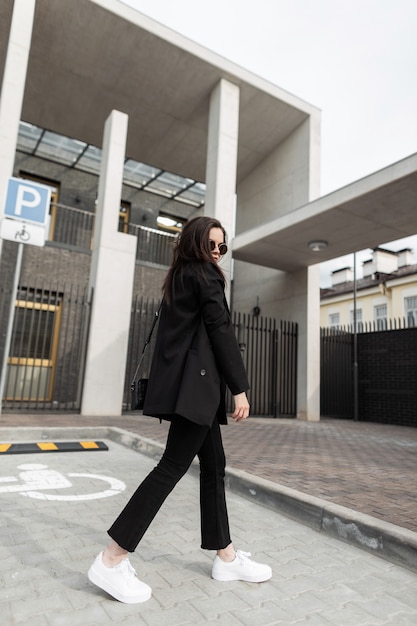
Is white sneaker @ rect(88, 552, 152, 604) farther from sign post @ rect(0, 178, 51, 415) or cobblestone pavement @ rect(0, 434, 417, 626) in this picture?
sign post @ rect(0, 178, 51, 415)

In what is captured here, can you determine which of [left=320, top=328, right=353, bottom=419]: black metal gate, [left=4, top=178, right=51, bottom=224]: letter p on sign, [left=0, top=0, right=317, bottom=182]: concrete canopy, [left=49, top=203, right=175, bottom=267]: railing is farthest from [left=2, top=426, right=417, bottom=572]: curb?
[left=49, top=203, right=175, bottom=267]: railing

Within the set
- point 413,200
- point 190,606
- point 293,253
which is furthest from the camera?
point 293,253

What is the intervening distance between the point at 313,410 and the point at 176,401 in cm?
1125

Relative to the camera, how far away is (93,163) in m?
16.2

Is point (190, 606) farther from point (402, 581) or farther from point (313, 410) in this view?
point (313, 410)

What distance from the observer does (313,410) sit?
41.2ft

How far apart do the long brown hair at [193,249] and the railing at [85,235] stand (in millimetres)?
12114

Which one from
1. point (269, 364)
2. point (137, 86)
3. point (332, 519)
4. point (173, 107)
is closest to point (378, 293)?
point (269, 364)

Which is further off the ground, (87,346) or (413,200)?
(413,200)

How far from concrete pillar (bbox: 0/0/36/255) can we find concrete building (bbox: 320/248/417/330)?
68.7 ft

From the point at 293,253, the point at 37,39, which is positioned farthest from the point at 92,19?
the point at 293,253

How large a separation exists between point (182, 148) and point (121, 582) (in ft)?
48.2

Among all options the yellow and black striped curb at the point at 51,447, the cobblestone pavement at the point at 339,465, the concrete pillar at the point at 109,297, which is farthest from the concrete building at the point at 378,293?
the yellow and black striped curb at the point at 51,447

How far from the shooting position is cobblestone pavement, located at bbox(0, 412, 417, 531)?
339 centimetres
